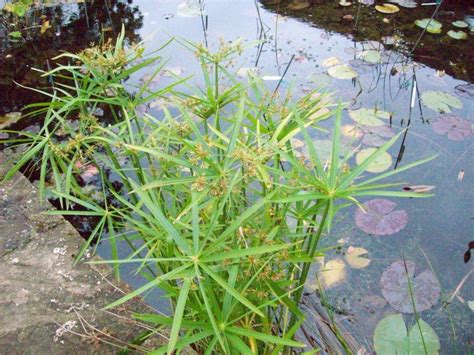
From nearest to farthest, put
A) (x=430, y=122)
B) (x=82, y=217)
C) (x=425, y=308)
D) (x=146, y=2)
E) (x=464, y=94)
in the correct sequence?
(x=425, y=308), (x=82, y=217), (x=430, y=122), (x=464, y=94), (x=146, y=2)

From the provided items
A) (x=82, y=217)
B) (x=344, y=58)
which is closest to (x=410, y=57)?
(x=344, y=58)

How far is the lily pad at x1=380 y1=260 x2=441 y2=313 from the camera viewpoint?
1.90 meters

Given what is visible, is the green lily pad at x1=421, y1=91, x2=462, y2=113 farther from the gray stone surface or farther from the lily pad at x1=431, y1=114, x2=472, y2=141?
the gray stone surface

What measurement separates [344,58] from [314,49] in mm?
242

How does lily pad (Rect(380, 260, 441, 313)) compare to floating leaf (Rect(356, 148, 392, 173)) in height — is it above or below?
below

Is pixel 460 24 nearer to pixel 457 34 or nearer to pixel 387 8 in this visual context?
pixel 457 34

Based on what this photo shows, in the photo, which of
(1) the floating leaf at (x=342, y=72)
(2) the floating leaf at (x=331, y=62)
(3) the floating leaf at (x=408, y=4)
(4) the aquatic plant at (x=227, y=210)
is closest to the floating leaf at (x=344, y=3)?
(3) the floating leaf at (x=408, y=4)

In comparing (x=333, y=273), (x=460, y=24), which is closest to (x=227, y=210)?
(x=333, y=273)

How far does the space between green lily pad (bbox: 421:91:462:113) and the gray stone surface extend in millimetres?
2019

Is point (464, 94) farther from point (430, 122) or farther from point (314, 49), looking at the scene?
point (314, 49)

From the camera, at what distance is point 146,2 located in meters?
4.39

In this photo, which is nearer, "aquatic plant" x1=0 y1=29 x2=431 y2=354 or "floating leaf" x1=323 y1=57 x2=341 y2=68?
"aquatic plant" x1=0 y1=29 x2=431 y2=354

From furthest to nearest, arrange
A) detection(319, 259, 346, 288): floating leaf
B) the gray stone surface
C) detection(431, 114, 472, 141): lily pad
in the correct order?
detection(431, 114, 472, 141): lily pad, detection(319, 259, 346, 288): floating leaf, the gray stone surface

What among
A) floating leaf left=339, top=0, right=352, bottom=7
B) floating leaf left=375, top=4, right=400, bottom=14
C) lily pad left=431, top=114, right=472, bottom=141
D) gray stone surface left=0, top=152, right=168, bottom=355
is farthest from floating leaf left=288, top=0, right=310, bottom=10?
gray stone surface left=0, top=152, right=168, bottom=355
